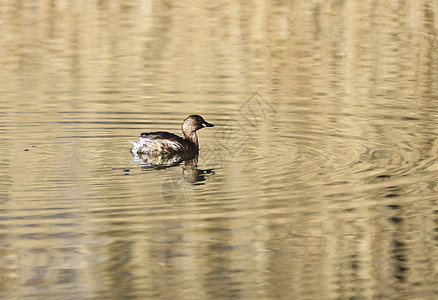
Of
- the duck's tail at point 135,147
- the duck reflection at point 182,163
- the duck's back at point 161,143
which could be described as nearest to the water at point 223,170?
the duck reflection at point 182,163

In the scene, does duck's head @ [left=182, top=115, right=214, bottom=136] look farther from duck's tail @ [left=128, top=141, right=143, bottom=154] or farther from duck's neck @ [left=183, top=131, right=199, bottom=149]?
duck's tail @ [left=128, top=141, right=143, bottom=154]

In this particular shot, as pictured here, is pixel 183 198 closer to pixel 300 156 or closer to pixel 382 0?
pixel 300 156

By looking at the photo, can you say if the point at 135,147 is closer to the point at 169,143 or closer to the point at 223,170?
the point at 169,143

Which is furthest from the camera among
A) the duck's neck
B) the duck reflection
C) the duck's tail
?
the duck's neck

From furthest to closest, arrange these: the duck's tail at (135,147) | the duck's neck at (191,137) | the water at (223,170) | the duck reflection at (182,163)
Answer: the duck's neck at (191,137) < the duck's tail at (135,147) < the duck reflection at (182,163) < the water at (223,170)

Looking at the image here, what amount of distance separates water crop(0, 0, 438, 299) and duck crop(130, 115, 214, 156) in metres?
0.22

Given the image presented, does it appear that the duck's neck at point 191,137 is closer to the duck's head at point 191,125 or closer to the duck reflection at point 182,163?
the duck's head at point 191,125

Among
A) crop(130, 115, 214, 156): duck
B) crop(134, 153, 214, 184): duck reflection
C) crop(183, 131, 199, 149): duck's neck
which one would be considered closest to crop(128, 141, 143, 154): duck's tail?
crop(130, 115, 214, 156): duck

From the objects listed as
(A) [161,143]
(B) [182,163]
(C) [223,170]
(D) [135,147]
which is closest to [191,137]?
(A) [161,143]

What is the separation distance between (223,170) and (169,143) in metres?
1.42

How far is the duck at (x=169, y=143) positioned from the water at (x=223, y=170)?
0.22 metres

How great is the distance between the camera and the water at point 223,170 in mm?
6820

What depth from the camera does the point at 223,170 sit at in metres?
10.3

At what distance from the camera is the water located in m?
6.82
